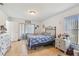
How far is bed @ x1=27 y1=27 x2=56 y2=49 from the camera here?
103 inches

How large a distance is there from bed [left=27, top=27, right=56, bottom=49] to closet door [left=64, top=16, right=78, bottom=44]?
40cm

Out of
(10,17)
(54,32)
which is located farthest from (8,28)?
(54,32)

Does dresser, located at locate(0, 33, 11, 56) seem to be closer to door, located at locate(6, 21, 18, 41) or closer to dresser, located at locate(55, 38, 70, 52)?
door, located at locate(6, 21, 18, 41)

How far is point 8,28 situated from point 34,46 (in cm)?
101

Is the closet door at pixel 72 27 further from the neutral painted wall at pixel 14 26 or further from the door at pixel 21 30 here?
the door at pixel 21 30

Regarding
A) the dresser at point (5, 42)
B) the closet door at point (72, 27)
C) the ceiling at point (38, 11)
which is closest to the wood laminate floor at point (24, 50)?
the dresser at point (5, 42)

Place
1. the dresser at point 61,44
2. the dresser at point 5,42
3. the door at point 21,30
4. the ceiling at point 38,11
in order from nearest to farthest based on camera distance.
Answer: the ceiling at point 38,11 < the dresser at point 5,42 < the door at point 21,30 < the dresser at point 61,44

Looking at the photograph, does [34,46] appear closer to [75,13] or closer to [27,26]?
[27,26]

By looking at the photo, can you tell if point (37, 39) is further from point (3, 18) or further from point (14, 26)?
point (3, 18)

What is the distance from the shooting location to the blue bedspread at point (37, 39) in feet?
8.65

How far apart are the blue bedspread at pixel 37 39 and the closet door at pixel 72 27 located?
0.52 metres

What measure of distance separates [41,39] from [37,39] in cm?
13

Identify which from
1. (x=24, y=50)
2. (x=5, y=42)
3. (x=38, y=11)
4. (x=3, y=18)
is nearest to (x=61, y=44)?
(x=24, y=50)

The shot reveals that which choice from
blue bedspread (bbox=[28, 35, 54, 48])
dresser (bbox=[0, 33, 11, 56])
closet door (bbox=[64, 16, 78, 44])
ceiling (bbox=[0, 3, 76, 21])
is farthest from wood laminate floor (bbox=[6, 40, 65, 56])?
ceiling (bbox=[0, 3, 76, 21])
